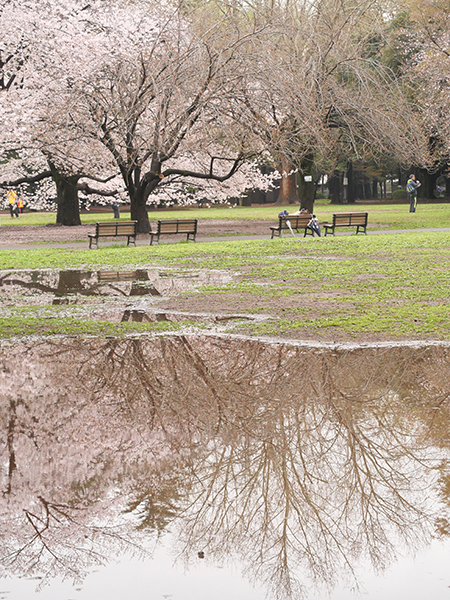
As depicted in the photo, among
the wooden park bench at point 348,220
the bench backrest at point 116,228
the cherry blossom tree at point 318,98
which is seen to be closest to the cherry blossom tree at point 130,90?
the cherry blossom tree at point 318,98

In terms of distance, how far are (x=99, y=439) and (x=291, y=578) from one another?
2.25 meters

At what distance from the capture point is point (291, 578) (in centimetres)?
381

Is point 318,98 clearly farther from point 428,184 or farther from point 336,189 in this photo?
point 336,189

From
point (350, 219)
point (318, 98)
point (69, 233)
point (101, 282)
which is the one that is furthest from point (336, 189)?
point (101, 282)

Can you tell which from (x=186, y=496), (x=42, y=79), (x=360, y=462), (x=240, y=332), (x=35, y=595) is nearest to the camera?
(x=35, y=595)

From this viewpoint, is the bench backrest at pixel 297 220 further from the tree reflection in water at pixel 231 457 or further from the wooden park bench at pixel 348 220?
the tree reflection in water at pixel 231 457

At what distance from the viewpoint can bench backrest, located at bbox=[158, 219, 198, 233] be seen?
2123 cm

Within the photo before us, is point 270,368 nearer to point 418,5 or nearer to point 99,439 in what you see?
point 99,439

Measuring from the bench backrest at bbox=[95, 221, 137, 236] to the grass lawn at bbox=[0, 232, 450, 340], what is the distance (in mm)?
809

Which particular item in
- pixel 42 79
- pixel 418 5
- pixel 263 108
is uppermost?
pixel 418 5

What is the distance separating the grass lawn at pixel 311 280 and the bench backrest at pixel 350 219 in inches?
53.5

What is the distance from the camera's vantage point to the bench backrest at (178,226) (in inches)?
836

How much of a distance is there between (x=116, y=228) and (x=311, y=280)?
8397mm

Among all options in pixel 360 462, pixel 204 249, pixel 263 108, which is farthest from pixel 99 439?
pixel 263 108
